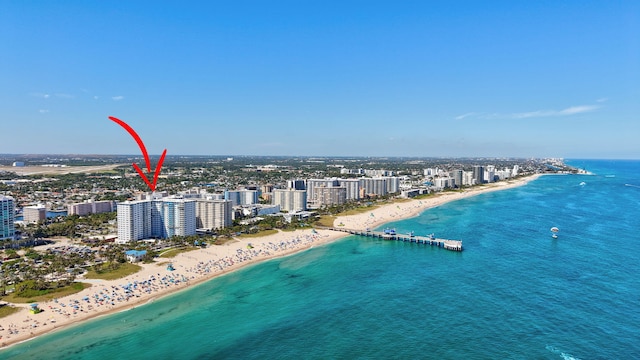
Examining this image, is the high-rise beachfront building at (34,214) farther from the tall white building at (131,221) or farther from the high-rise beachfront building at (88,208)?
the tall white building at (131,221)

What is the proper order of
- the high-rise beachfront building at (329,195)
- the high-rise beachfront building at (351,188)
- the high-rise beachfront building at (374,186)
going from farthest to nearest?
1. the high-rise beachfront building at (374,186)
2. the high-rise beachfront building at (351,188)
3. the high-rise beachfront building at (329,195)

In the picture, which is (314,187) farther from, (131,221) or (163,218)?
(131,221)

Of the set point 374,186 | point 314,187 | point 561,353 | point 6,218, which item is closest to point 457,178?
point 374,186

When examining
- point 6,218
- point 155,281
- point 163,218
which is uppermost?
point 6,218

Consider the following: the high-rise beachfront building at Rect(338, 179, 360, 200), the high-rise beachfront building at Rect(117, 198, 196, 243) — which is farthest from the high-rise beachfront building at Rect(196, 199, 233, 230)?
the high-rise beachfront building at Rect(338, 179, 360, 200)

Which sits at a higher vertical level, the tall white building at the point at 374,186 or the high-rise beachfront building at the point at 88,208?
Result: the tall white building at the point at 374,186

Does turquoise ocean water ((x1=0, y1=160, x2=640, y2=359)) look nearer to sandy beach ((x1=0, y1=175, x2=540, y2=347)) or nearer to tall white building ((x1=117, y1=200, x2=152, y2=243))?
sandy beach ((x1=0, y1=175, x2=540, y2=347))

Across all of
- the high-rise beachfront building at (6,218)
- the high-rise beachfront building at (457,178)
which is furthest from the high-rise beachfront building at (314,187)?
the high-rise beachfront building at (457,178)
